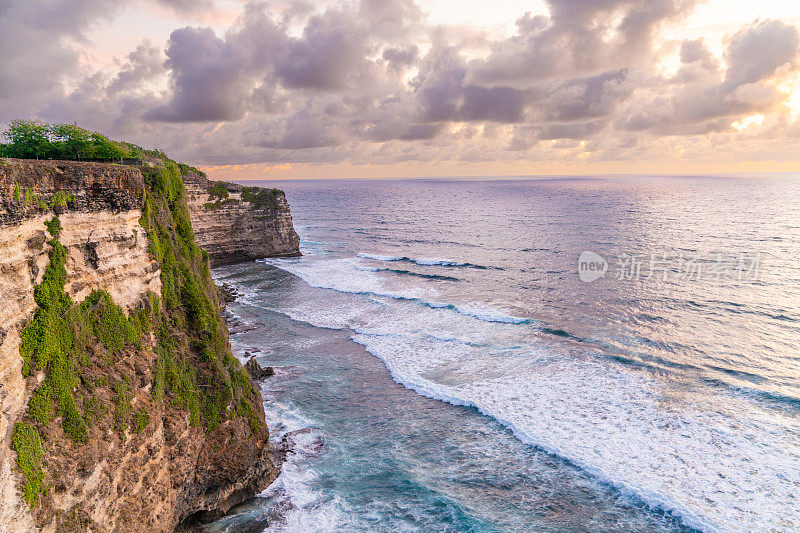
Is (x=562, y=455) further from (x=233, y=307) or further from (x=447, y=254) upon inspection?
(x=447, y=254)

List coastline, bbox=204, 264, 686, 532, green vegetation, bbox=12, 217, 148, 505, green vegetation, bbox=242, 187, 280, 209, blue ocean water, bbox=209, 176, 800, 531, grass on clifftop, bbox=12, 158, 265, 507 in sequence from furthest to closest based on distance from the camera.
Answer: green vegetation, bbox=242, 187, 280, 209, blue ocean water, bbox=209, 176, 800, 531, coastline, bbox=204, 264, 686, 532, grass on clifftop, bbox=12, 158, 265, 507, green vegetation, bbox=12, 217, 148, 505

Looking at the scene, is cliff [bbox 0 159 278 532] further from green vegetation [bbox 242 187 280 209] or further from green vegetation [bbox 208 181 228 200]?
green vegetation [bbox 242 187 280 209]

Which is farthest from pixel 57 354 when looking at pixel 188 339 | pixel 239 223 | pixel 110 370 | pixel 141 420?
pixel 239 223

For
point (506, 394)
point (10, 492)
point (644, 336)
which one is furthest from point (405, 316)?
point (10, 492)

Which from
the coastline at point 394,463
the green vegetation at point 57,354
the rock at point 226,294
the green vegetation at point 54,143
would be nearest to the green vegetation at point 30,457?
the green vegetation at point 57,354

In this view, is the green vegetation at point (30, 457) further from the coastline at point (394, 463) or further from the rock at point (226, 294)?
the rock at point (226, 294)

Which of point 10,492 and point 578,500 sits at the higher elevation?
point 10,492

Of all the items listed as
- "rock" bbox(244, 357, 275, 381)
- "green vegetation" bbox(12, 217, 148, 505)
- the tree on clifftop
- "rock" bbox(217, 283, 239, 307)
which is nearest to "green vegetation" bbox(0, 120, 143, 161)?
the tree on clifftop
